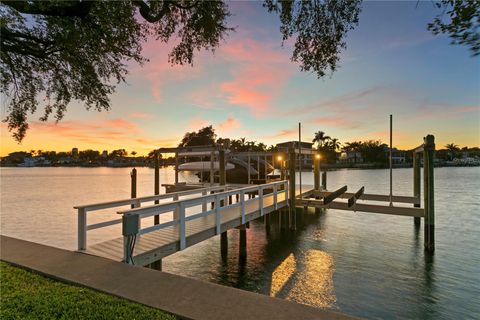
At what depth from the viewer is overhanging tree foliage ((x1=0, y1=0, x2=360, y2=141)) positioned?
5668mm

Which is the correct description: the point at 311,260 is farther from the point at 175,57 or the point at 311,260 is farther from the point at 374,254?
the point at 175,57

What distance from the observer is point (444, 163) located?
17112cm

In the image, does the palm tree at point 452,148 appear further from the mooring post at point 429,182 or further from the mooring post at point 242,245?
the mooring post at point 242,245

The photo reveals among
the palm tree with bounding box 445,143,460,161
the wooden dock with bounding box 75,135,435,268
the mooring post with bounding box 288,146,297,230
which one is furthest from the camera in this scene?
the palm tree with bounding box 445,143,460,161

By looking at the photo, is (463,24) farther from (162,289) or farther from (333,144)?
(333,144)

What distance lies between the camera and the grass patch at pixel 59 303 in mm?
3842

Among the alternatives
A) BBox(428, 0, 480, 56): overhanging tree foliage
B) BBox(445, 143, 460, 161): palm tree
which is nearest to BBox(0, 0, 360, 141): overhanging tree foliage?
BBox(428, 0, 480, 56): overhanging tree foliage

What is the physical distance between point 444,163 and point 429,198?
19397 centimetres

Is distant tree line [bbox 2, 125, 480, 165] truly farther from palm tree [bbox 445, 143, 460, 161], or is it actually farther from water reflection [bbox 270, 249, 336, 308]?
water reflection [bbox 270, 249, 336, 308]

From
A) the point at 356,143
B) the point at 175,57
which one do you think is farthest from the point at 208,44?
the point at 356,143

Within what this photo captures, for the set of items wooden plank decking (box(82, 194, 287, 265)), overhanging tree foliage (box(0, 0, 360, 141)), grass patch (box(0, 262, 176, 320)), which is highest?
overhanging tree foliage (box(0, 0, 360, 141))

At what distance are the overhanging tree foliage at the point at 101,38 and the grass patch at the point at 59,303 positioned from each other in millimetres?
4705

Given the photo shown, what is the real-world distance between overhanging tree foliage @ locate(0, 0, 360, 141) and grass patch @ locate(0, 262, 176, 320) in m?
4.71

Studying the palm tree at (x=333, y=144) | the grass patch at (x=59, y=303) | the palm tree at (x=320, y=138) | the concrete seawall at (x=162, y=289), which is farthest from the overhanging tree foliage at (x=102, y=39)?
the palm tree at (x=333, y=144)
